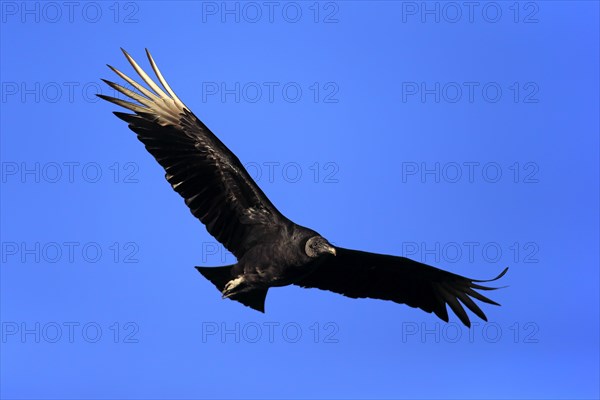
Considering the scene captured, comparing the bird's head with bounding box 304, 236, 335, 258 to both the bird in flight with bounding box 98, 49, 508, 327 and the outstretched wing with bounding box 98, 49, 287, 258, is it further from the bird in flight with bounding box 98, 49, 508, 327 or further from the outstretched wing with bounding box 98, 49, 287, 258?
the outstretched wing with bounding box 98, 49, 287, 258

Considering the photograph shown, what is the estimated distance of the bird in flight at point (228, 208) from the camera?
34.3 feet

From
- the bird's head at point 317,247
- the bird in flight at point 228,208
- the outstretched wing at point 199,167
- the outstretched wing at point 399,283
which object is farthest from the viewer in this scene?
the outstretched wing at point 399,283

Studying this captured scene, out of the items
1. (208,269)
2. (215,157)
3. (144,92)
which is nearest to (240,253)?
(208,269)

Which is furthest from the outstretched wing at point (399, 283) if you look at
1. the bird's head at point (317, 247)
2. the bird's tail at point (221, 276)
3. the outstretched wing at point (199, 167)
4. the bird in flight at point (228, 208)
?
the bird's head at point (317, 247)

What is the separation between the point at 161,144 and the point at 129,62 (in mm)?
984

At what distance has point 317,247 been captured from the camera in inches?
395

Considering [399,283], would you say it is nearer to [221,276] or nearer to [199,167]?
[221,276]

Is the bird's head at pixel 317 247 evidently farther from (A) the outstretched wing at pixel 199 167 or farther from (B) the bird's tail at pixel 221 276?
(B) the bird's tail at pixel 221 276

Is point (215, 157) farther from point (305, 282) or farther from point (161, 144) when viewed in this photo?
point (305, 282)

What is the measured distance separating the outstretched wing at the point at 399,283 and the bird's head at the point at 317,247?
134 cm

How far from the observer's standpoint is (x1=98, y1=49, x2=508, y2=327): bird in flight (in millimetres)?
10453

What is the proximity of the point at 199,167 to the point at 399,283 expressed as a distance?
2832 millimetres

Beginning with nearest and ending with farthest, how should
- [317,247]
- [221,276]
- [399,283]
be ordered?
[317,247] → [221,276] → [399,283]

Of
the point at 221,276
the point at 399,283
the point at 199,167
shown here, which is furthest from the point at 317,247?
the point at 399,283
